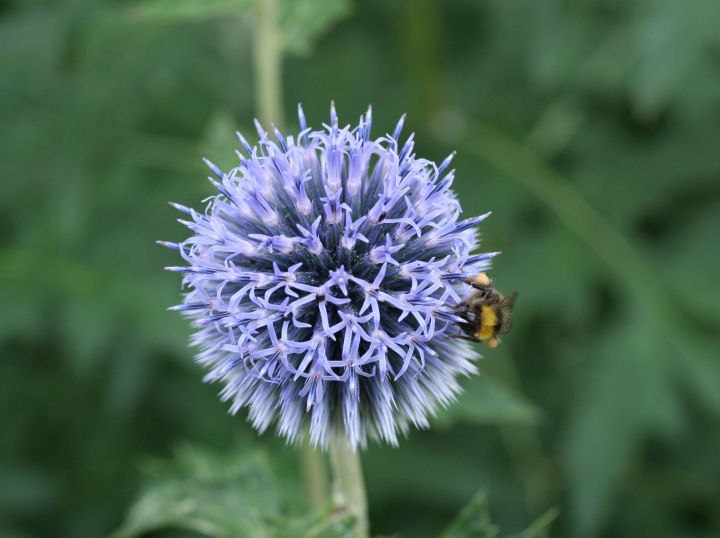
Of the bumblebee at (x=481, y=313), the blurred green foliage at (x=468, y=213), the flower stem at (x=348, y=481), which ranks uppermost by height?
the blurred green foliage at (x=468, y=213)

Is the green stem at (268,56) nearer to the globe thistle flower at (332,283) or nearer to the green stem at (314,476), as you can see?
the globe thistle flower at (332,283)

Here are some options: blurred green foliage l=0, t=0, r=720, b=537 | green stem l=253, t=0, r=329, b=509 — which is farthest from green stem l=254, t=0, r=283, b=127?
blurred green foliage l=0, t=0, r=720, b=537

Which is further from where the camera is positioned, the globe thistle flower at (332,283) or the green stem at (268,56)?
the green stem at (268,56)

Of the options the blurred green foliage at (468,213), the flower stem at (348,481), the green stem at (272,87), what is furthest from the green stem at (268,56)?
the flower stem at (348,481)

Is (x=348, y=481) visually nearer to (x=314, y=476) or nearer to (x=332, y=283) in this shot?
(x=332, y=283)

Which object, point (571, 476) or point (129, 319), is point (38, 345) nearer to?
point (129, 319)

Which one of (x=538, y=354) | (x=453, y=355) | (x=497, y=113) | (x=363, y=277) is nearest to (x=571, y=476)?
(x=538, y=354)

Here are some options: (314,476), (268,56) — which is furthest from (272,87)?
(314,476)

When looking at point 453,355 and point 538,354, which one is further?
point 538,354
